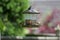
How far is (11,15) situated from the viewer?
7.63 feet

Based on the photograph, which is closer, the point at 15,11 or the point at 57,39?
the point at 15,11

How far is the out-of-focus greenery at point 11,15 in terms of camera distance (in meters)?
2.25

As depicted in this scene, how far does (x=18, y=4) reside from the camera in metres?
2.29

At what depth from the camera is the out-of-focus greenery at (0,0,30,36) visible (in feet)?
7.38

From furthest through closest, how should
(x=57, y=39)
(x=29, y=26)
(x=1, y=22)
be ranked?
(x=29, y=26) < (x=57, y=39) < (x=1, y=22)

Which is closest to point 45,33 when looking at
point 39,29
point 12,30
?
point 39,29

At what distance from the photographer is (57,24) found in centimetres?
605

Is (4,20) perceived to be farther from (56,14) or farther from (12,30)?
(56,14)

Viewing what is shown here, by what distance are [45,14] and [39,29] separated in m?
0.56

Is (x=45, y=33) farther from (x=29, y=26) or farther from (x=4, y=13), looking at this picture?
(x=4, y=13)

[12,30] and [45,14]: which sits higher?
[45,14]

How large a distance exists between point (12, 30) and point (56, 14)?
3.88 m

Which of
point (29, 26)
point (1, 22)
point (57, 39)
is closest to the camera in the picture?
point (1, 22)

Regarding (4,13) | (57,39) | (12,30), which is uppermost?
(4,13)
